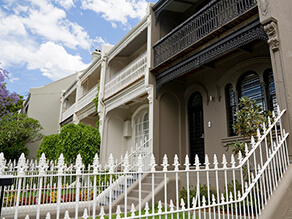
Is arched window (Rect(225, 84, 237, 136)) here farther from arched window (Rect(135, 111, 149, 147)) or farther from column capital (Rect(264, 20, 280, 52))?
arched window (Rect(135, 111, 149, 147))

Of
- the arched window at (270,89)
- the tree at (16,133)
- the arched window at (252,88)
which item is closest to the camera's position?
the arched window at (270,89)

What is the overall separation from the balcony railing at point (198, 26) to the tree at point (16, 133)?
586 inches

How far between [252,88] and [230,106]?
3.13ft

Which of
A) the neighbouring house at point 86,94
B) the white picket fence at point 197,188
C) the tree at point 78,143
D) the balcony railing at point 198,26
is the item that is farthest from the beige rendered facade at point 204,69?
the neighbouring house at point 86,94

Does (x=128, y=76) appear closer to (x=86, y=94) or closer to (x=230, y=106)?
(x=230, y=106)

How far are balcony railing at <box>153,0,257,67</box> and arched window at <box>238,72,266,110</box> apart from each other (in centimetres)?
204

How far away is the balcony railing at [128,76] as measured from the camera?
33.1ft

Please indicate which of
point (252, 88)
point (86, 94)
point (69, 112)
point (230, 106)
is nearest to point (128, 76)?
point (230, 106)

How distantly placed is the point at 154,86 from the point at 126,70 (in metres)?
2.57

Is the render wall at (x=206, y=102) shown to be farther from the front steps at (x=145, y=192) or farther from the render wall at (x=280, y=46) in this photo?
the render wall at (x=280, y=46)

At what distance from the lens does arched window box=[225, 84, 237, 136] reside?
26.3ft

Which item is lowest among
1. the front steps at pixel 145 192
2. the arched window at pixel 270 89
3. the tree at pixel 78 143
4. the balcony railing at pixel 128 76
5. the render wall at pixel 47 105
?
the front steps at pixel 145 192

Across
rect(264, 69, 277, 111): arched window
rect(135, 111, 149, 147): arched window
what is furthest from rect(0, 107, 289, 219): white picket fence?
rect(135, 111, 149, 147): arched window

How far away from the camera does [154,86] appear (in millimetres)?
9156
